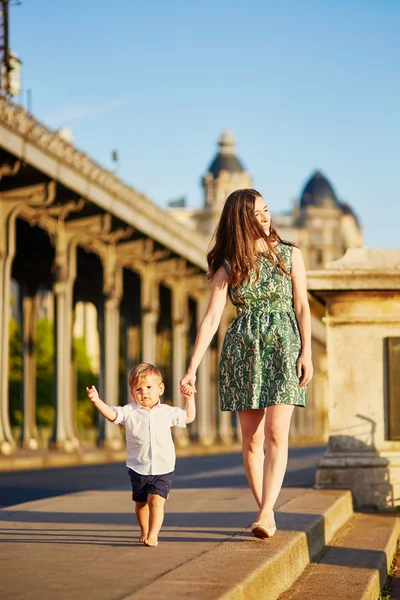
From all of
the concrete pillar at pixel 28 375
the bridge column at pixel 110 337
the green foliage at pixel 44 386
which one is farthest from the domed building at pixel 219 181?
the bridge column at pixel 110 337

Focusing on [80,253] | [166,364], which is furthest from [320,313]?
[166,364]

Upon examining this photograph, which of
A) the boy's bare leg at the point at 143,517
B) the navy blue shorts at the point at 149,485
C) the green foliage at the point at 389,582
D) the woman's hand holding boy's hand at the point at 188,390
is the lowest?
the green foliage at the point at 389,582

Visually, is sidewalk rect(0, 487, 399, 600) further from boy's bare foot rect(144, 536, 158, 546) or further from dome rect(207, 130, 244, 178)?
dome rect(207, 130, 244, 178)

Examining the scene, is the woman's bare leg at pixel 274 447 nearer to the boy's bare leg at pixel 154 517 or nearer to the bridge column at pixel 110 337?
the boy's bare leg at pixel 154 517

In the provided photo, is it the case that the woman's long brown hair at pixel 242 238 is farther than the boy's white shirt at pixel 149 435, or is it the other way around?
the woman's long brown hair at pixel 242 238

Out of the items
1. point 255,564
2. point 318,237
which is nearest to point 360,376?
point 255,564

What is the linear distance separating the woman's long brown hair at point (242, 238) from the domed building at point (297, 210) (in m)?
150

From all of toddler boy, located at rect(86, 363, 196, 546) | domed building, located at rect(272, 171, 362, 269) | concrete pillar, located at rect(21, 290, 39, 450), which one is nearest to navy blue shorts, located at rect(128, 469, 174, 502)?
toddler boy, located at rect(86, 363, 196, 546)

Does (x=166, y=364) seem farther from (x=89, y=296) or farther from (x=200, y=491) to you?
(x=200, y=491)

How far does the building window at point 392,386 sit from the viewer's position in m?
10.5

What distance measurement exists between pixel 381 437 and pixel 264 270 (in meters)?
4.04

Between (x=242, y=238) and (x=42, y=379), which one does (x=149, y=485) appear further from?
(x=42, y=379)

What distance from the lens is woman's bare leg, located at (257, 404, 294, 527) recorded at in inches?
259

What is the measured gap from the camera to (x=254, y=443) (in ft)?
22.3
